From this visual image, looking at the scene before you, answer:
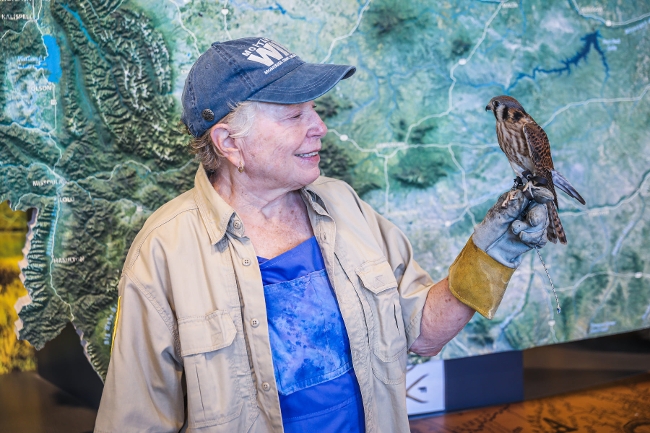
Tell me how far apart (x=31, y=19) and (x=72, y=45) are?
14 cm

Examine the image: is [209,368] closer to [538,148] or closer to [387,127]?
[538,148]

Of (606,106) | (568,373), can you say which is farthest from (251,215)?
(568,373)

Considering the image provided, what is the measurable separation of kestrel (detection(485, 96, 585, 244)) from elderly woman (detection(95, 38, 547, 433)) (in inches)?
5.6

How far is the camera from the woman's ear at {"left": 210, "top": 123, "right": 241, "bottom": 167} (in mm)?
1325

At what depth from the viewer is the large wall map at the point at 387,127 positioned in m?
1.78

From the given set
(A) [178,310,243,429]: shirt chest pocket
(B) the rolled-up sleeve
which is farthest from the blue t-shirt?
(B) the rolled-up sleeve

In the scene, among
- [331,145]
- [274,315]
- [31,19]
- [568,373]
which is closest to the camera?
[274,315]

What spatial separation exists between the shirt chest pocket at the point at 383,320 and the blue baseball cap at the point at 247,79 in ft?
1.51

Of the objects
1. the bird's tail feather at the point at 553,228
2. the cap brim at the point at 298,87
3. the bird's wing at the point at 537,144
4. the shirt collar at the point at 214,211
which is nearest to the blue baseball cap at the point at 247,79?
the cap brim at the point at 298,87

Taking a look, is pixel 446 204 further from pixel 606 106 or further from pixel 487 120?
pixel 606 106

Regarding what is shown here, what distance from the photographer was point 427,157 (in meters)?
2.08

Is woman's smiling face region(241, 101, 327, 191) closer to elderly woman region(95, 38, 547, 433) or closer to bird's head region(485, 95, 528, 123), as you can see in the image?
elderly woman region(95, 38, 547, 433)

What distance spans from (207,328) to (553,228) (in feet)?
2.71

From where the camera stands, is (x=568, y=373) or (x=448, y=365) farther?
(x=568, y=373)
